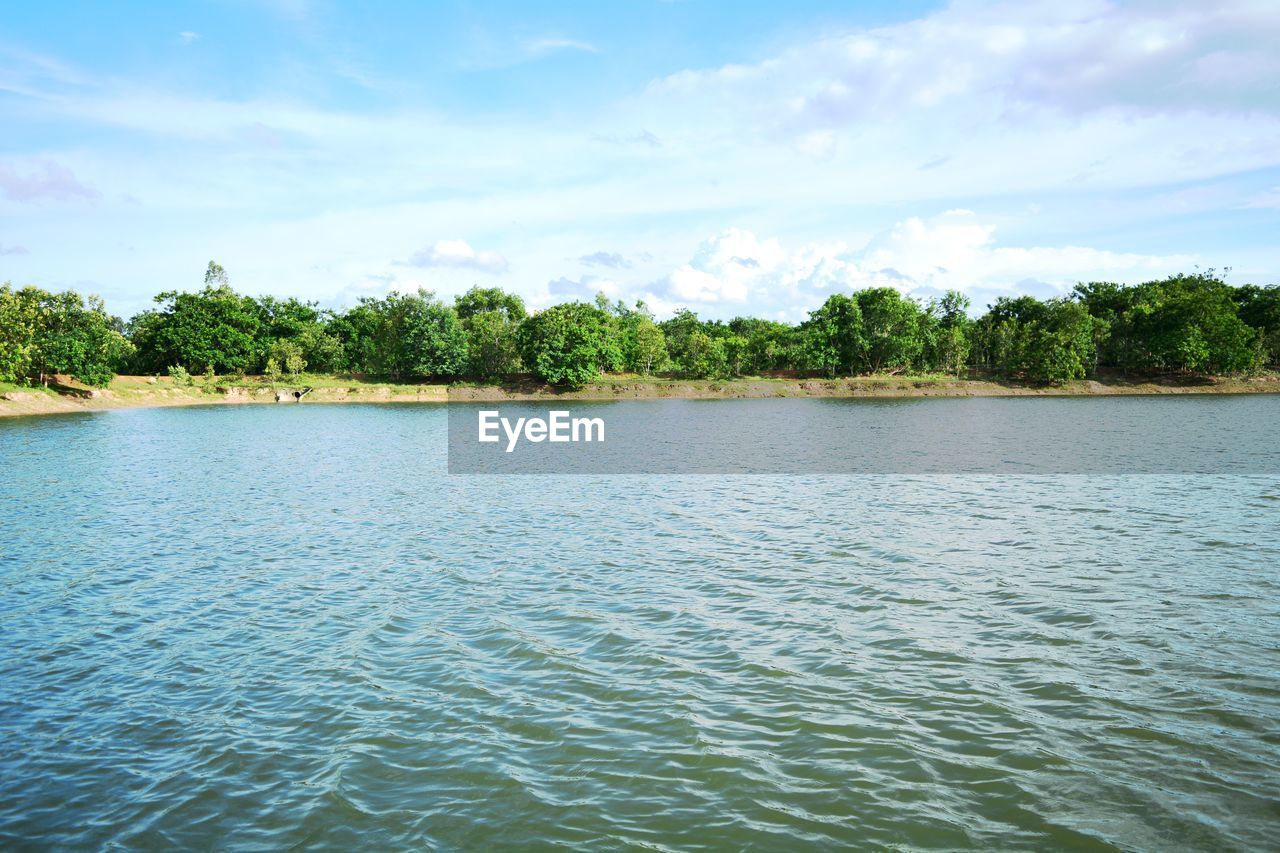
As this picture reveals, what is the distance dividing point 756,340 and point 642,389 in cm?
2854

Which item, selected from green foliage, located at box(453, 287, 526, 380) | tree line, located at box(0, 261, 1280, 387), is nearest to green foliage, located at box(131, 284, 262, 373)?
tree line, located at box(0, 261, 1280, 387)

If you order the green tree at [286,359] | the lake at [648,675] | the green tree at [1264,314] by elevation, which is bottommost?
the lake at [648,675]

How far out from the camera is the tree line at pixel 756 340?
120 m

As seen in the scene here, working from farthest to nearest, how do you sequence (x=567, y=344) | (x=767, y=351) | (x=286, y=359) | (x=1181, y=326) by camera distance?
1. (x=767, y=351)
2. (x=286, y=359)
3. (x=567, y=344)
4. (x=1181, y=326)

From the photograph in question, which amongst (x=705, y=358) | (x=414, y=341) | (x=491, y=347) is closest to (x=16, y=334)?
(x=414, y=341)

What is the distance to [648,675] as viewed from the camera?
560 inches

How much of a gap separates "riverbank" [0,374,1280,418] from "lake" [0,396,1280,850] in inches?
3815

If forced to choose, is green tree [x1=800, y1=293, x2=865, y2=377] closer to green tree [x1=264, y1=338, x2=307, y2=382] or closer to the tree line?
the tree line

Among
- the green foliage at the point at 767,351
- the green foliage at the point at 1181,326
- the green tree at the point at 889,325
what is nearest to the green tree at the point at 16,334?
the green foliage at the point at 767,351

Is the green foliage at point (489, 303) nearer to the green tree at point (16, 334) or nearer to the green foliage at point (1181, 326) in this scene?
the green tree at point (16, 334)

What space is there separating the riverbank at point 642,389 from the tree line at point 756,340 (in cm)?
326

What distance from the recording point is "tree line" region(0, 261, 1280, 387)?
12044 cm

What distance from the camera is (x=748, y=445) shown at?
5553 cm

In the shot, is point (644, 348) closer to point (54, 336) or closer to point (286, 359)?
point (286, 359)
